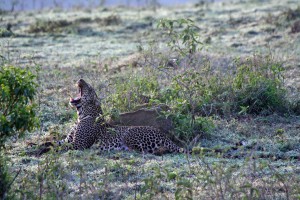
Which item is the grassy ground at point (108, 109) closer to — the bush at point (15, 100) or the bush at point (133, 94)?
the bush at point (133, 94)

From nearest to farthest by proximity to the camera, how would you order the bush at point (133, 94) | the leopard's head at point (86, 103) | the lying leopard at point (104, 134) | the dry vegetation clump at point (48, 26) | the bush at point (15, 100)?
the bush at point (15, 100) → the lying leopard at point (104, 134) → the leopard's head at point (86, 103) → the bush at point (133, 94) → the dry vegetation clump at point (48, 26)

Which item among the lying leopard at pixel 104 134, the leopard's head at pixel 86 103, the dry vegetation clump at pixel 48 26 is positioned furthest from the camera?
the dry vegetation clump at pixel 48 26

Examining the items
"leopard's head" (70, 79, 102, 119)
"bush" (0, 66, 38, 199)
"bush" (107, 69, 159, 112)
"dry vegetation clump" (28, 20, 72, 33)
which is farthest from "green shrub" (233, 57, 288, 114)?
"dry vegetation clump" (28, 20, 72, 33)

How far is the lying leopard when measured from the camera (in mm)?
8727

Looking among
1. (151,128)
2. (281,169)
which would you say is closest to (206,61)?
(151,128)

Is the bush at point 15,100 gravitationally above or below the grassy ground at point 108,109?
above

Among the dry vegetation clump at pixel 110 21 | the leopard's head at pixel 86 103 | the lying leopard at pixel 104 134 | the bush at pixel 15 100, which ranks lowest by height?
the dry vegetation clump at pixel 110 21

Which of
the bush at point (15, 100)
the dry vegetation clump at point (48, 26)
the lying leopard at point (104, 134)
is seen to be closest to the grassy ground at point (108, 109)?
the dry vegetation clump at point (48, 26)

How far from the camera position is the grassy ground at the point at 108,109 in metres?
6.66

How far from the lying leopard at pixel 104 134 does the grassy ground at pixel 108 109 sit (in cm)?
20

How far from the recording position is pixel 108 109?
9953 millimetres

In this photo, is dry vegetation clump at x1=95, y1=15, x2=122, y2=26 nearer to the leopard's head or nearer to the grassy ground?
the grassy ground

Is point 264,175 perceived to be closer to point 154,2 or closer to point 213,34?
point 213,34

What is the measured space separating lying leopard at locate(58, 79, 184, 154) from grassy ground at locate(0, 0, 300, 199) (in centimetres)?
20
